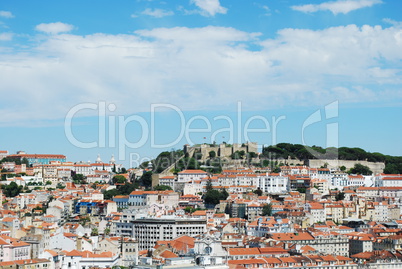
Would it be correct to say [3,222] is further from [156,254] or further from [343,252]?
[343,252]

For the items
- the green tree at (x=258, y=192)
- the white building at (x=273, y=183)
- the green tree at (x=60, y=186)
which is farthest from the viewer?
the green tree at (x=60, y=186)

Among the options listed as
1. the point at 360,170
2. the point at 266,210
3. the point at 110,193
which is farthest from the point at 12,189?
the point at 360,170

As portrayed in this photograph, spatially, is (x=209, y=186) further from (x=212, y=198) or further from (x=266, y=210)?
(x=266, y=210)

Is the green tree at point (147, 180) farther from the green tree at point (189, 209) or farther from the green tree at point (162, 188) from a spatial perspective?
the green tree at point (189, 209)

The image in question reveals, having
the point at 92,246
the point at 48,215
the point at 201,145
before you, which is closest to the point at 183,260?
the point at 92,246

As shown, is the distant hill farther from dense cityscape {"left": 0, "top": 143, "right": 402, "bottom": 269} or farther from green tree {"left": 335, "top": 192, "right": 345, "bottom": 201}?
green tree {"left": 335, "top": 192, "right": 345, "bottom": 201}

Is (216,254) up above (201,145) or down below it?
below

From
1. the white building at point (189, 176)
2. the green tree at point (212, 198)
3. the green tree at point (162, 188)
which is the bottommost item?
the green tree at point (212, 198)

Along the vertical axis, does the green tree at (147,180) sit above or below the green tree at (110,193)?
above

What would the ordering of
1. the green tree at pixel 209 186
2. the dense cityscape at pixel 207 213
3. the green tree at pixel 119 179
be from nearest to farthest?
the dense cityscape at pixel 207 213, the green tree at pixel 209 186, the green tree at pixel 119 179

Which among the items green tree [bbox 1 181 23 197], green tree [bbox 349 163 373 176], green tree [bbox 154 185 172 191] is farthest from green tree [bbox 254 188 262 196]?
green tree [bbox 1 181 23 197]

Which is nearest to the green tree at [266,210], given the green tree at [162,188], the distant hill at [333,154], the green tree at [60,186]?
the green tree at [162,188]
